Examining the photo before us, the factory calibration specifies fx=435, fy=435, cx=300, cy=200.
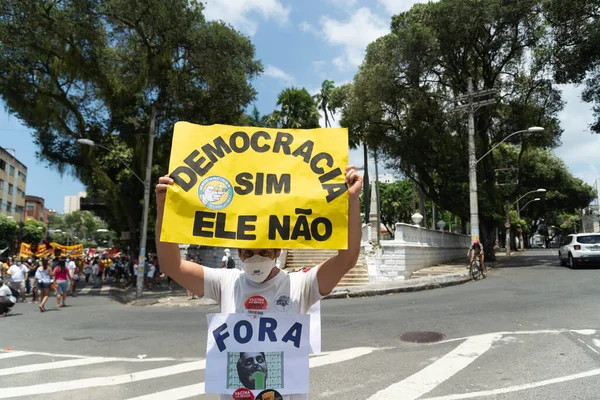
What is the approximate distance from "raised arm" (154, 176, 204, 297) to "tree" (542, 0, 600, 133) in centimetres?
2388

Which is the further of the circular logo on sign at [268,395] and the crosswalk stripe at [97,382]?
the crosswalk stripe at [97,382]

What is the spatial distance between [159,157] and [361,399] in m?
22.1

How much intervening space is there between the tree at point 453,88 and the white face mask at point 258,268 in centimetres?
2369

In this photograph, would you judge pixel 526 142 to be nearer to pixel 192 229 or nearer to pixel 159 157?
pixel 159 157

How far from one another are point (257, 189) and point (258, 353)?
0.96 m

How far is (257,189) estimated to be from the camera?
8.82 ft

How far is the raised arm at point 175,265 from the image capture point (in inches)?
104

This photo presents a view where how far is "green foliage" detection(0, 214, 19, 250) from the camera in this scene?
45688 mm

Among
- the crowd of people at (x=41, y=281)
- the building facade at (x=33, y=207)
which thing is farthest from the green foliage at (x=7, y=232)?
the building facade at (x=33, y=207)

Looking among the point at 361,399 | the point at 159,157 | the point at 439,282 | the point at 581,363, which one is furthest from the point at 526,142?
the point at 361,399

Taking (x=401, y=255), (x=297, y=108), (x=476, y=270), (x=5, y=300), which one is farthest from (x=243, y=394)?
(x=297, y=108)

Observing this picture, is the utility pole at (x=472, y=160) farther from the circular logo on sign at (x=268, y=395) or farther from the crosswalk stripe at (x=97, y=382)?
the circular logo on sign at (x=268, y=395)

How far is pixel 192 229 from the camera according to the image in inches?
103

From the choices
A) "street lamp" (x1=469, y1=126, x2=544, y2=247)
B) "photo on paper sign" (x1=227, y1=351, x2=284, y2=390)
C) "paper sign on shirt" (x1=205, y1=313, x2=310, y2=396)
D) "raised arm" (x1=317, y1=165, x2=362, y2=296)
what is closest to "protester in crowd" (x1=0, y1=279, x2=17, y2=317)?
"paper sign on shirt" (x1=205, y1=313, x2=310, y2=396)
